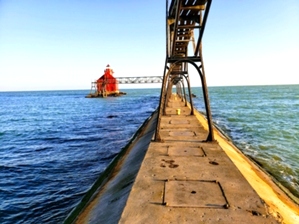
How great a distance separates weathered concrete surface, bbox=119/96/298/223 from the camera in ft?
10.6

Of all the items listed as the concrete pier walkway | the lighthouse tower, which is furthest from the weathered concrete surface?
the lighthouse tower

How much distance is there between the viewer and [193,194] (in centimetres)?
383

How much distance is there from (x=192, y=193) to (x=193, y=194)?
0.04 meters

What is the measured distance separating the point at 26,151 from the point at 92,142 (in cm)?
389

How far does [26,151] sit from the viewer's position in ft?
44.0

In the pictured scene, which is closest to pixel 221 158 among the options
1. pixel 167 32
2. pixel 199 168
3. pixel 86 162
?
pixel 199 168

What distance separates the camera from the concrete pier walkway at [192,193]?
10.6ft

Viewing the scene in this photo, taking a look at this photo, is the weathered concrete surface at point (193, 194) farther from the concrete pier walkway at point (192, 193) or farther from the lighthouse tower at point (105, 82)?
the lighthouse tower at point (105, 82)

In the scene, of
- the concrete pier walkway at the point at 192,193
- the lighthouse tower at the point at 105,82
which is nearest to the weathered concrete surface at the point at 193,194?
the concrete pier walkway at the point at 192,193

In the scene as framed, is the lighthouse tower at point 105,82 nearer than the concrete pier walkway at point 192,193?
No

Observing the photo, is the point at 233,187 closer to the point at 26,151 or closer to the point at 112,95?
the point at 26,151

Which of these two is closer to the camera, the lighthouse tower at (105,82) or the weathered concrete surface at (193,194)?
the weathered concrete surface at (193,194)

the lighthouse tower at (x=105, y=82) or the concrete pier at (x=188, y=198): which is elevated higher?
the lighthouse tower at (x=105, y=82)

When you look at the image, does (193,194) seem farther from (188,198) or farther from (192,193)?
(188,198)
